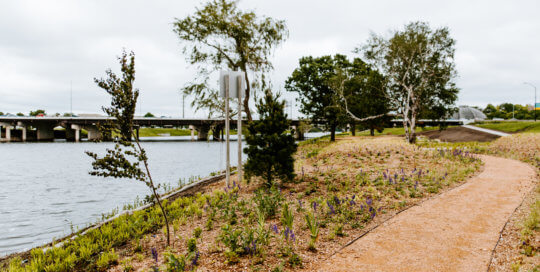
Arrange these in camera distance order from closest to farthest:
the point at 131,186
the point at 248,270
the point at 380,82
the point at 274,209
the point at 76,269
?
the point at 248,270 → the point at 76,269 → the point at 274,209 → the point at 131,186 → the point at 380,82

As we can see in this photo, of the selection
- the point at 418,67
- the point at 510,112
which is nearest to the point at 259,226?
the point at 418,67

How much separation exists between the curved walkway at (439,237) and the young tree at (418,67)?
1780 centimetres

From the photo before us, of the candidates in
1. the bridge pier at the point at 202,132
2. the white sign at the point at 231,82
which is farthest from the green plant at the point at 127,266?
the bridge pier at the point at 202,132

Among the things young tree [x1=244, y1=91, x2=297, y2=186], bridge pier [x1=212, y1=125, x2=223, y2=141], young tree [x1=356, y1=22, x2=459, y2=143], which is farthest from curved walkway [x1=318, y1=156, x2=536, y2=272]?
young tree [x1=356, y1=22, x2=459, y2=143]

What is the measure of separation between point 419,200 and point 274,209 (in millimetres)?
3711

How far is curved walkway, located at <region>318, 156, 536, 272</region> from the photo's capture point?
12.8ft

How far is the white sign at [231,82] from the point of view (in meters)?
9.59

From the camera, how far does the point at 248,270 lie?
3764 mm

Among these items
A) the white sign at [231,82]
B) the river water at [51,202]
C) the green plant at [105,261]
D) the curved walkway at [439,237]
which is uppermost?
the white sign at [231,82]

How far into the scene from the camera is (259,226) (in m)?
4.96

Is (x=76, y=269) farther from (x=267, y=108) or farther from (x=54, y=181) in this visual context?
(x=54, y=181)

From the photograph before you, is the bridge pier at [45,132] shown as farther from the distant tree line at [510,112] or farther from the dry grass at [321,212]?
the distant tree line at [510,112]

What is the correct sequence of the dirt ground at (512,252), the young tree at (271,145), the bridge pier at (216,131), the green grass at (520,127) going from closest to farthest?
the dirt ground at (512,252)
the young tree at (271,145)
the bridge pier at (216,131)
the green grass at (520,127)

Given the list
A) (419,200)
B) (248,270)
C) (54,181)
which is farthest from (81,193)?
(419,200)
